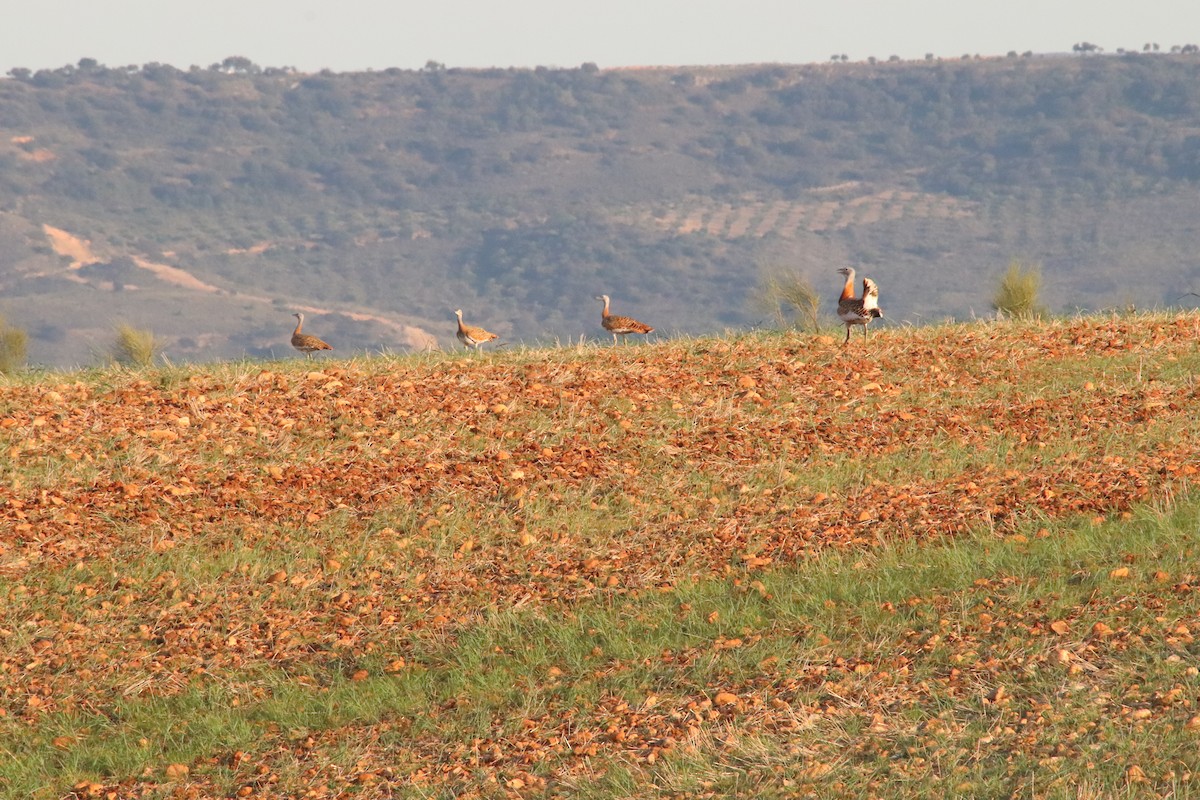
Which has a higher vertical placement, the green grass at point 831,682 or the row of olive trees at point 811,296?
the row of olive trees at point 811,296

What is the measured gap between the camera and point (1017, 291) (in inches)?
878

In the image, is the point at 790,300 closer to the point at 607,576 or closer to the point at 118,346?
the point at 118,346

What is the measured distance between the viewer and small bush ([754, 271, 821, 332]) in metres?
21.2

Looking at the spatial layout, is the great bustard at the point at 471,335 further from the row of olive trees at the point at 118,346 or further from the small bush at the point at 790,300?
the row of olive trees at the point at 118,346

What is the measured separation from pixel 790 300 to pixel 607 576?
12.4m

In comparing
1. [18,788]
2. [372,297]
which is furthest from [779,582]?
[372,297]

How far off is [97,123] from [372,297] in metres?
58.2

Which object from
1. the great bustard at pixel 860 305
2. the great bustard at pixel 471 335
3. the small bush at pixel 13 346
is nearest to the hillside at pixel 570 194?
the small bush at pixel 13 346

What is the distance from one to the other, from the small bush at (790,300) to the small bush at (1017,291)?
276cm

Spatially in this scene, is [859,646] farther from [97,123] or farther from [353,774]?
[97,123]

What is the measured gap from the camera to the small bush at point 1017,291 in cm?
2200

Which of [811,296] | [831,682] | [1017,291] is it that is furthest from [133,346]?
[831,682]

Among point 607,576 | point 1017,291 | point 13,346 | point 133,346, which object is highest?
point 1017,291

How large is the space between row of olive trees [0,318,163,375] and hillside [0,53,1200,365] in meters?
85.6
